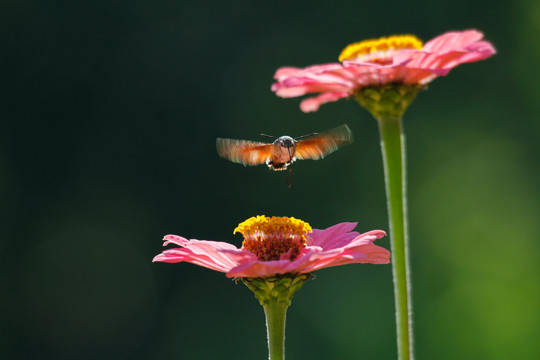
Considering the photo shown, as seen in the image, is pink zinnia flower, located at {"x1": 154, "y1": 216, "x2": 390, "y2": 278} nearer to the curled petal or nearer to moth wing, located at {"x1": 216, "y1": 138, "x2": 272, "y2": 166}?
the curled petal

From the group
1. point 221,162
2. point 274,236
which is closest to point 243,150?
point 274,236

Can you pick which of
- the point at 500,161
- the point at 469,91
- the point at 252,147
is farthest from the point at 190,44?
the point at 252,147

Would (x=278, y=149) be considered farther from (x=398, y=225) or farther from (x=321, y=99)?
(x=398, y=225)

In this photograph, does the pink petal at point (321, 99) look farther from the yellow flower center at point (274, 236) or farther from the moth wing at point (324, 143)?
the yellow flower center at point (274, 236)

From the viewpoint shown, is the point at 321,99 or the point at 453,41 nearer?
the point at 453,41

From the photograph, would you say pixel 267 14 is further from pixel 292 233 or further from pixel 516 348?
pixel 292 233

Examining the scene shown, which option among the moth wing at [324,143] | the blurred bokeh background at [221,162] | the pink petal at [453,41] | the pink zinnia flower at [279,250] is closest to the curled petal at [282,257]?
the pink zinnia flower at [279,250]
